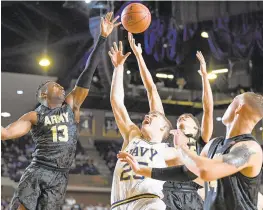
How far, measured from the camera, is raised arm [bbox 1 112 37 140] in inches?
211

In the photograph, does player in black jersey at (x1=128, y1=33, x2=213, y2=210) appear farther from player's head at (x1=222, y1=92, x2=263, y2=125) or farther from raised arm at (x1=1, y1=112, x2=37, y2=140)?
player's head at (x1=222, y1=92, x2=263, y2=125)

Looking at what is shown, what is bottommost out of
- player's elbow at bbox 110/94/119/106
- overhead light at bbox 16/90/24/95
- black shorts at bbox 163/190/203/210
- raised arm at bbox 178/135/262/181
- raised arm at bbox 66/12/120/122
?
black shorts at bbox 163/190/203/210

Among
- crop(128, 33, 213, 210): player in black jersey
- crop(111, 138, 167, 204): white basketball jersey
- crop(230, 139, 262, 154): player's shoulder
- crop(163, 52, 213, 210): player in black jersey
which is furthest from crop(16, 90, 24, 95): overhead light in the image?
crop(230, 139, 262, 154): player's shoulder

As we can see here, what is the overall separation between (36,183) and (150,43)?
38.4ft

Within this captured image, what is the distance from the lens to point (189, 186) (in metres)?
6.12

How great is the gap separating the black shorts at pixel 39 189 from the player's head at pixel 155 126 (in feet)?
3.05

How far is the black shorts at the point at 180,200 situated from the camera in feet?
19.6

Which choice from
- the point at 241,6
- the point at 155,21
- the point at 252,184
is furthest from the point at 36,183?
the point at 241,6

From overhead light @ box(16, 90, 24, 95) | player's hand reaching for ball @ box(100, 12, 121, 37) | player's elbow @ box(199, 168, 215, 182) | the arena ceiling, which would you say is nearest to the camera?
player's elbow @ box(199, 168, 215, 182)

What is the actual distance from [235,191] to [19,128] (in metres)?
2.45

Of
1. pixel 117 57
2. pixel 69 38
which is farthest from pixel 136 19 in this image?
pixel 69 38

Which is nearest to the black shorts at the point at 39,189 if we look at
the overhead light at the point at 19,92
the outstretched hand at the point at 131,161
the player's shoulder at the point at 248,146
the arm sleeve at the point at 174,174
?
the outstretched hand at the point at 131,161

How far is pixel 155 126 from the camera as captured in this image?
18.5ft

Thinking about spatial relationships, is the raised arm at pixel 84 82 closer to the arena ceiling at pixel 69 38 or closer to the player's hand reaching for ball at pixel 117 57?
the player's hand reaching for ball at pixel 117 57
